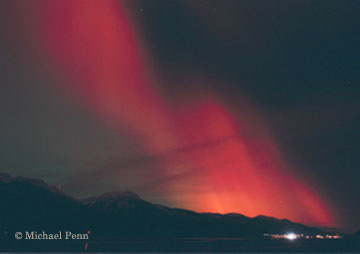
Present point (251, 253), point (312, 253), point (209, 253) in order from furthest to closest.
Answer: point (312, 253) → point (251, 253) → point (209, 253)

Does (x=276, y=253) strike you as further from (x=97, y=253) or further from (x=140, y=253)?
(x=97, y=253)

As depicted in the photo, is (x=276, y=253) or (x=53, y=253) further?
(x=276, y=253)

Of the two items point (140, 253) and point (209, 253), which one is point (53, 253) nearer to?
point (140, 253)

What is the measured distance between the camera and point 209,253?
114062mm

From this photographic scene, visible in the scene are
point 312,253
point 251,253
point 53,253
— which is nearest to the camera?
point 53,253

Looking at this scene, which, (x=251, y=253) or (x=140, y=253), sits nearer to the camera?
(x=140, y=253)

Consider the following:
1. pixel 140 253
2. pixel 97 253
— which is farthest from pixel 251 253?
pixel 97 253

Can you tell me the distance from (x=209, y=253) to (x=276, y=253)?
28441 mm

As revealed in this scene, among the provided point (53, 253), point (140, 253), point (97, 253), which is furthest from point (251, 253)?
point (53, 253)

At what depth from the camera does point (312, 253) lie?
5133 inches

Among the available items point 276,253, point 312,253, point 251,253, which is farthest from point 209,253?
point 312,253

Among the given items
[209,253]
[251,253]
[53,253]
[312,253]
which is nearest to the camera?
[53,253]

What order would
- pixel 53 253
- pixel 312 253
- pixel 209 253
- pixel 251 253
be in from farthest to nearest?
pixel 312 253, pixel 251 253, pixel 209 253, pixel 53 253

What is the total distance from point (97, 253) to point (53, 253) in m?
12.6
